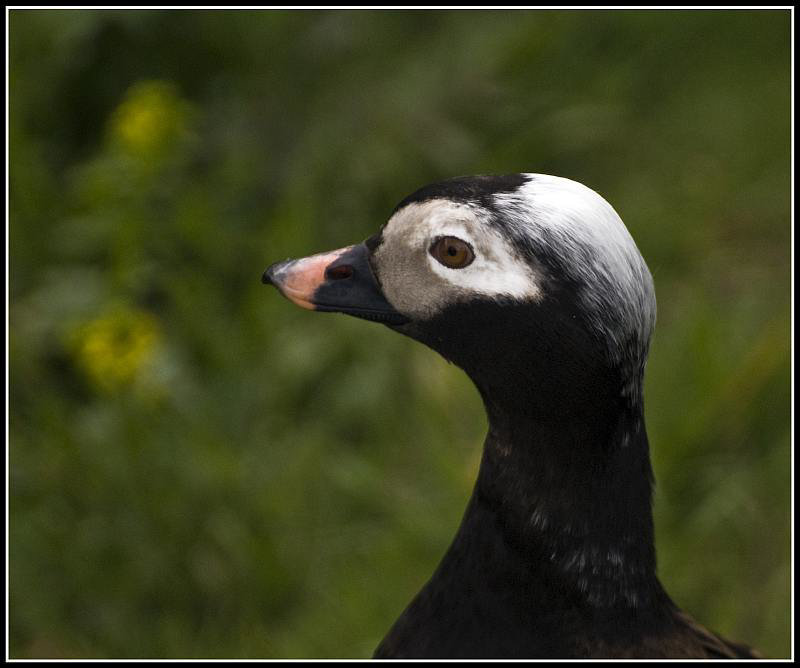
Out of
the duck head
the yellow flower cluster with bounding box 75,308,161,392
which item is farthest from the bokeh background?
the duck head

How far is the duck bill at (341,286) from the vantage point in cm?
147

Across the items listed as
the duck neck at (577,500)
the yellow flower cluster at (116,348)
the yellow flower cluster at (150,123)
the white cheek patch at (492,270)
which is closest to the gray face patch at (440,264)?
the white cheek patch at (492,270)

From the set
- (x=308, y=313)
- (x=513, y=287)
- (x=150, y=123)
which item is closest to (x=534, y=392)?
(x=513, y=287)

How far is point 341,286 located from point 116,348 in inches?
44.1

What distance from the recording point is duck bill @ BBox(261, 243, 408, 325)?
1.47 metres

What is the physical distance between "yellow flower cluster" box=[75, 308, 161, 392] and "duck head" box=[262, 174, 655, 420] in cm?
102

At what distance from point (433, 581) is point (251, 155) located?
6.00 feet

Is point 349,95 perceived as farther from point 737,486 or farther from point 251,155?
point 737,486

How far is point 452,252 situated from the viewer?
1.35 metres

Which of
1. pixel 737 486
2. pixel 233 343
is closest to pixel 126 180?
pixel 233 343

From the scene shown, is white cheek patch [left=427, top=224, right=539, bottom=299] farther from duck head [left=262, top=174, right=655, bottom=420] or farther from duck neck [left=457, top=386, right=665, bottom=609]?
duck neck [left=457, top=386, right=665, bottom=609]

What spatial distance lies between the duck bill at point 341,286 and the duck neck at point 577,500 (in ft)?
0.65

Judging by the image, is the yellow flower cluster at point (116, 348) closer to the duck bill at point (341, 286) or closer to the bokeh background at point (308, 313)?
the bokeh background at point (308, 313)

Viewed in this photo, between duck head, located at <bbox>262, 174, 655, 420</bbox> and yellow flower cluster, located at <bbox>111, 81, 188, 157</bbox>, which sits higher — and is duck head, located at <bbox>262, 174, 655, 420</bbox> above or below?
above
